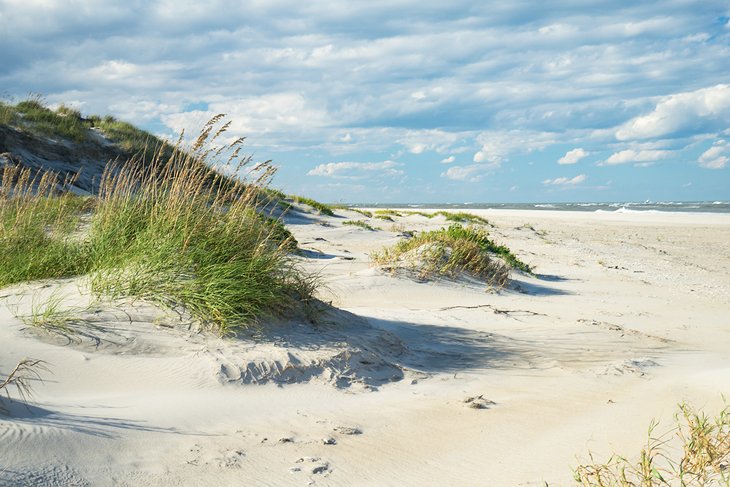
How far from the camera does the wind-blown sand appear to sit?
3.50 m

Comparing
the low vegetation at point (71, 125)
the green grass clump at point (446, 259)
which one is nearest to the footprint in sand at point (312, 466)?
the green grass clump at point (446, 259)

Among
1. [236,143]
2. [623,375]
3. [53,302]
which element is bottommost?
[53,302]

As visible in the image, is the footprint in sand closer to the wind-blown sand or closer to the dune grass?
→ the wind-blown sand

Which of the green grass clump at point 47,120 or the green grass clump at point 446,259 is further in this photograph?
the green grass clump at point 47,120

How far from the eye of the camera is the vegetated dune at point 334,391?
3.51 metres

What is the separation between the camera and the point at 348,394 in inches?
195

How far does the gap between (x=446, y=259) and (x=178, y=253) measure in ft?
17.4

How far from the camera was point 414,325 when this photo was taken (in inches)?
286

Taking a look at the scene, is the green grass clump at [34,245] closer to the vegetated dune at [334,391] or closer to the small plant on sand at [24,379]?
the vegetated dune at [334,391]

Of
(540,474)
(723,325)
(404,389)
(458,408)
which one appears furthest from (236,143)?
(723,325)

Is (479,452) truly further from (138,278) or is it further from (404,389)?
(138,278)

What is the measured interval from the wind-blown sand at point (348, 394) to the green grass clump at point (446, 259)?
1.59m

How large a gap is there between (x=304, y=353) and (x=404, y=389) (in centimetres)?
83

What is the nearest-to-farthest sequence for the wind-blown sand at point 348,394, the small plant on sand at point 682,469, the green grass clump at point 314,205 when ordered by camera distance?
the small plant on sand at point 682,469 → the wind-blown sand at point 348,394 → the green grass clump at point 314,205
